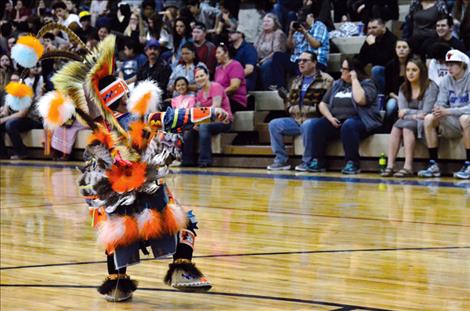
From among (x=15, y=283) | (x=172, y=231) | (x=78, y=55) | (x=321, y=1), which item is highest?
(x=321, y=1)

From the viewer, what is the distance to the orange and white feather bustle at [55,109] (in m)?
3.62

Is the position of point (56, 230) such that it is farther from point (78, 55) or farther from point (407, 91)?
point (407, 91)

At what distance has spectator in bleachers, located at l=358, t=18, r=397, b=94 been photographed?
32.6ft

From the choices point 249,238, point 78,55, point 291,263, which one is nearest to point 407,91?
point 249,238

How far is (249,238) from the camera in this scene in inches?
201

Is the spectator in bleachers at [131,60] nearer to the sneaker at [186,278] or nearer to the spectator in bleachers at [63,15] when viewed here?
the spectator in bleachers at [63,15]

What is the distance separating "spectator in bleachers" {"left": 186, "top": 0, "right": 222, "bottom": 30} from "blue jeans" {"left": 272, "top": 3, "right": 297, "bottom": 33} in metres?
0.98

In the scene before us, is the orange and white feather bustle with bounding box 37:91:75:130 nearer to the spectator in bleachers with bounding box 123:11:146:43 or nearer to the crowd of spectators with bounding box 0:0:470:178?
the crowd of spectators with bounding box 0:0:470:178

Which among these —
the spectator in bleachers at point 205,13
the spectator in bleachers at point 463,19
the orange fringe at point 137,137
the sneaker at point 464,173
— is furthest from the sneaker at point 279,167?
the orange fringe at point 137,137

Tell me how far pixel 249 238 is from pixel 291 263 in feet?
2.73

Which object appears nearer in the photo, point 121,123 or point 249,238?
point 121,123

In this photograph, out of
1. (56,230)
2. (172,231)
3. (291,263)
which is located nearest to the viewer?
(172,231)

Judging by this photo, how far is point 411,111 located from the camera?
29.6 feet

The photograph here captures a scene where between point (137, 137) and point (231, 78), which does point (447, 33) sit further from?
point (137, 137)
